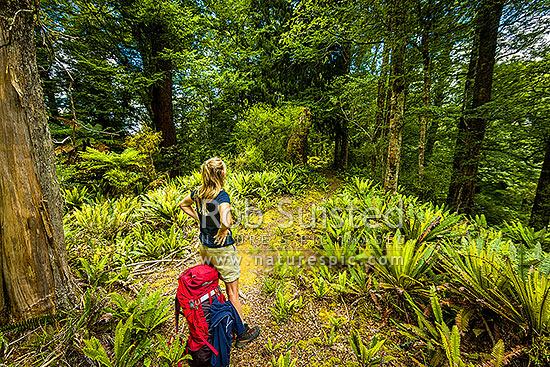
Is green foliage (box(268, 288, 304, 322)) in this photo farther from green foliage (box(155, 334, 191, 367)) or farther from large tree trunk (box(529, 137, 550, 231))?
large tree trunk (box(529, 137, 550, 231))

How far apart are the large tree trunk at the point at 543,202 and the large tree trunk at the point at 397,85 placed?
3517mm

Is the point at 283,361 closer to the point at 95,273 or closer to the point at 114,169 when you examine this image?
the point at 95,273

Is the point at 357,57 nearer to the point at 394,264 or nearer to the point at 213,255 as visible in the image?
the point at 394,264

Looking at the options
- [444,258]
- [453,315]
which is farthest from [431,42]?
[453,315]

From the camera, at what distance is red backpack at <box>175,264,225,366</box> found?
1739mm

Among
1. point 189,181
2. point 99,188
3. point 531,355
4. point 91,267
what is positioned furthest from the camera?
point 189,181

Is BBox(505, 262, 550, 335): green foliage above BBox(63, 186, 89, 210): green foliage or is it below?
below

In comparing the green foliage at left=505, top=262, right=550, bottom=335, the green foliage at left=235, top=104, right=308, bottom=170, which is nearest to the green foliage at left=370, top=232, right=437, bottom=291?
the green foliage at left=505, top=262, right=550, bottom=335

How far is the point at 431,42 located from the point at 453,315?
212 inches

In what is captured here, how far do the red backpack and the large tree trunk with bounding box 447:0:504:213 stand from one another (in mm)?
6042

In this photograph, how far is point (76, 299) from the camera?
2.17 m

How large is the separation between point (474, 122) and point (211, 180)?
22.6 feet

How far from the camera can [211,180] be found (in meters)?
2.27

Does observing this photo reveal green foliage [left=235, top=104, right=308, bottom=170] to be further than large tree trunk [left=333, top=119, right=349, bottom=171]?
No
